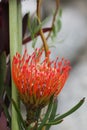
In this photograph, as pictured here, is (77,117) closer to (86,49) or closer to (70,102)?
(70,102)

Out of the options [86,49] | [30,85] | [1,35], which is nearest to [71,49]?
[86,49]

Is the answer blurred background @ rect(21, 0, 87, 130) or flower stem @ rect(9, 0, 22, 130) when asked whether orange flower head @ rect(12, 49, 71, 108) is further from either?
blurred background @ rect(21, 0, 87, 130)

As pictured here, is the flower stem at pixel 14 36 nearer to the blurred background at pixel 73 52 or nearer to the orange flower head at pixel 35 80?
the orange flower head at pixel 35 80

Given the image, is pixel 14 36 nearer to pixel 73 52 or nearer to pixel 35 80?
pixel 35 80

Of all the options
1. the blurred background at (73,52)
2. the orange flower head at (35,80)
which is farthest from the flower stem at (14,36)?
the blurred background at (73,52)

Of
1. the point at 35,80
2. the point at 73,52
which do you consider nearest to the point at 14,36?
the point at 35,80

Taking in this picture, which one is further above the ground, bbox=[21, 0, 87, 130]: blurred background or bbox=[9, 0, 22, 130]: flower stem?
bbox=[9, 0, 22, 130]: flower stem

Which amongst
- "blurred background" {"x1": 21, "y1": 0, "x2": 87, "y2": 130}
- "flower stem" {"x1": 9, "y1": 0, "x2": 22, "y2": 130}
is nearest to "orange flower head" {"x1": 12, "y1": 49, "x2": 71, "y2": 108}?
"flower stem" {"x1": 9, "y1": 0, "x2": 22, "y2": 130}
